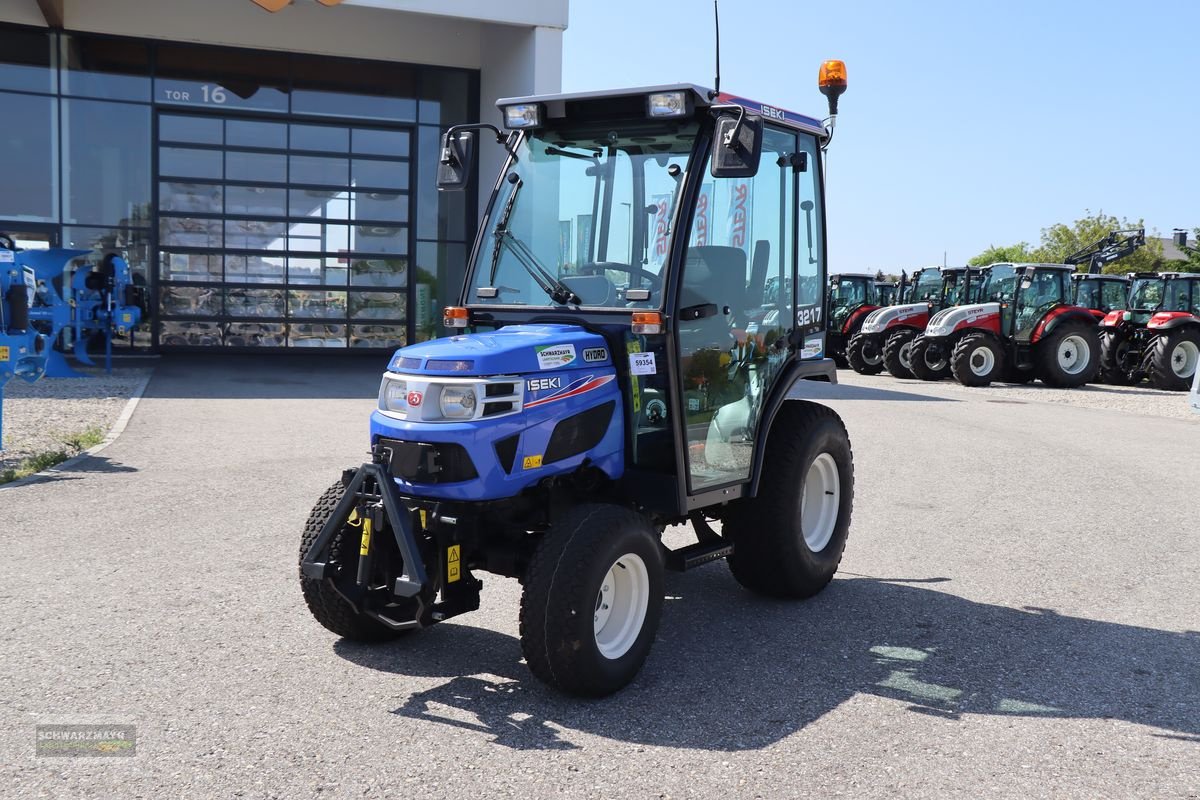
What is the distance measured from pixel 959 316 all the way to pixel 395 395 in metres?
18.6

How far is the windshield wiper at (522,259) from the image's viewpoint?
5.12 meters

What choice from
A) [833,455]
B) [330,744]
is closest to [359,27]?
[833,455]

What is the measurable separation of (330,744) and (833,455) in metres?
3.25

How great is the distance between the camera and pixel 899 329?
76.6 feet

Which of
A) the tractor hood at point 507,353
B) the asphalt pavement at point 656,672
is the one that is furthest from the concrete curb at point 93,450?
the tractor hood at point 507,353

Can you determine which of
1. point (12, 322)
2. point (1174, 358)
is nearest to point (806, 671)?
point (12, 322)

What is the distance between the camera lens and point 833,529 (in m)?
6.17

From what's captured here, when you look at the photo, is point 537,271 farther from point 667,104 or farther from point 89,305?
point 89,305

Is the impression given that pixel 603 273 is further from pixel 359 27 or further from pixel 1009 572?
pixel 359 27

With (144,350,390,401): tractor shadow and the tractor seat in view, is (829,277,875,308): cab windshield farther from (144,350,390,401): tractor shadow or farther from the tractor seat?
the tractor seat

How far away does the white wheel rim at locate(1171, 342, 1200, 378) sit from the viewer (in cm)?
2130

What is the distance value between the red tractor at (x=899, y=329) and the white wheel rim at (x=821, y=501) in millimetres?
16806

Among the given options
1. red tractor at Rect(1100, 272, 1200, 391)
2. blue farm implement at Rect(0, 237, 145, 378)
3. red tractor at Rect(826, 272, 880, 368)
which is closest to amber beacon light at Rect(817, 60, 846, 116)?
blue farm implement at Rect(0, 237, 145, 378)

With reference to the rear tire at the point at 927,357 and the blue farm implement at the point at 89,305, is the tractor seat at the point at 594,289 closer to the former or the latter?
the blue farm implement at the point at 89,305
